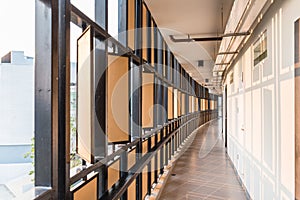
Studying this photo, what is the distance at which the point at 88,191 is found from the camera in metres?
1.80

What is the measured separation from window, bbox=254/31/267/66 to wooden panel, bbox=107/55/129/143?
156 centimetres

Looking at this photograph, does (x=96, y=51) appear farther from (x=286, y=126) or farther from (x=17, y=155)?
(x=286, y=126)

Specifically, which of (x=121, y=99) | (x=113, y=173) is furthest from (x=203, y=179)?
(x=121, y=99)

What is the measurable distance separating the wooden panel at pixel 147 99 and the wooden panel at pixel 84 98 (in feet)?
6.03

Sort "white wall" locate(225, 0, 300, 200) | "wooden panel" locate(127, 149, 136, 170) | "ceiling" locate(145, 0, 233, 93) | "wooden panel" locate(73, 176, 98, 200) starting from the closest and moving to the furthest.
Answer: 1. "wooden panel" locate(73, 176, 98, 200)
2. "white wall" locate(225, 0, 300, 200)
3. "wooden panel" locate(127, 149, 136, 170)
4. "ceiling" locate(145, 0, 233, 93)

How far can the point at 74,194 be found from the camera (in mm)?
1568

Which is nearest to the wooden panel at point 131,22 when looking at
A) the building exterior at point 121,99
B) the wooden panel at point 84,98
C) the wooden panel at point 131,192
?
the building exterior at point 121,99

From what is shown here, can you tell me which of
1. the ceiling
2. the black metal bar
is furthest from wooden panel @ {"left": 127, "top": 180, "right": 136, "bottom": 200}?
the ceiling

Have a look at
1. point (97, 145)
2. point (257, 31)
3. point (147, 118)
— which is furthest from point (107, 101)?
point (257, 31)

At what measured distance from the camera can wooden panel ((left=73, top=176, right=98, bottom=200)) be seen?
64.3 inches

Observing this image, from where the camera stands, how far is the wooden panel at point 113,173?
225 centimetres

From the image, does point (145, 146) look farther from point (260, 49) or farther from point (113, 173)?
point (260, 49)

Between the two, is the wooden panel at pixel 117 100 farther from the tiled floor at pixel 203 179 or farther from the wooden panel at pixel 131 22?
the tiled floor at pixel 203 179

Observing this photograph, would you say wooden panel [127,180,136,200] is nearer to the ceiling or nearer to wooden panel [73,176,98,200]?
wooden panel [73,176,98,200]
